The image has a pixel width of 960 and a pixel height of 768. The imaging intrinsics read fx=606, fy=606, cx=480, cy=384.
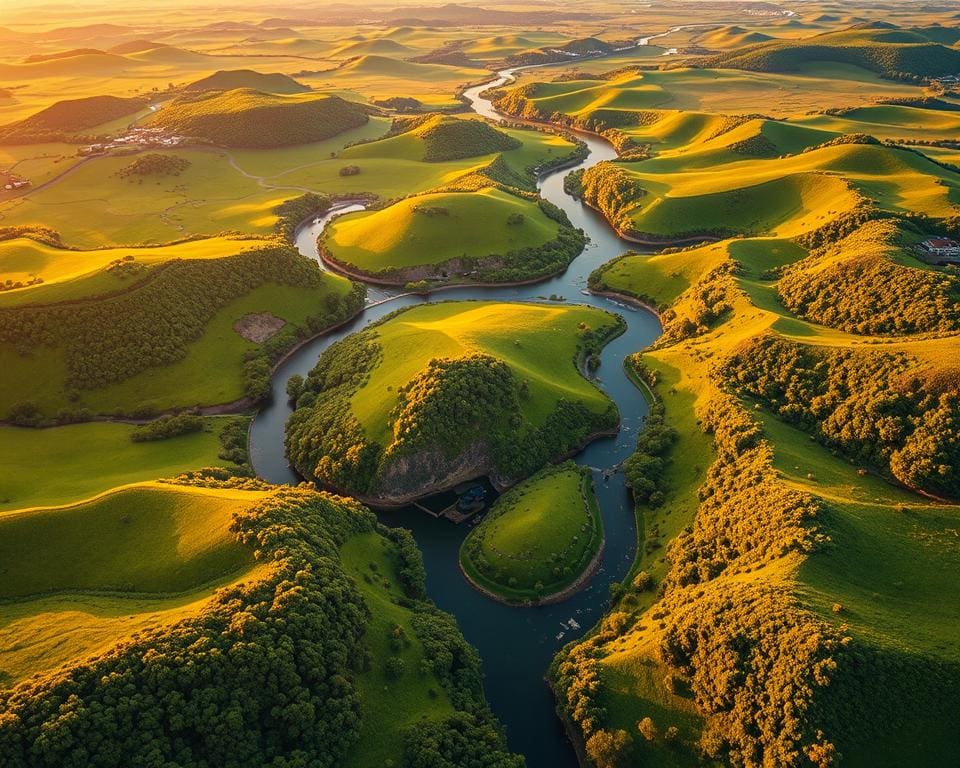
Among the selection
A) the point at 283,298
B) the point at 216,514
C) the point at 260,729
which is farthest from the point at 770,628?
the point at 283,298

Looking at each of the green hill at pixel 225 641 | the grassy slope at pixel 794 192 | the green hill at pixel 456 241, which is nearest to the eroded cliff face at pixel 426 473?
the green hill at pixel 225 641

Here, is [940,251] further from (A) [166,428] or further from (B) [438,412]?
(A) [166,428]

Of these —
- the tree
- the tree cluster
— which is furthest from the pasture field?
the tree

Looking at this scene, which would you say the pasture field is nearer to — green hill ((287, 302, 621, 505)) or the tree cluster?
the tree cluster

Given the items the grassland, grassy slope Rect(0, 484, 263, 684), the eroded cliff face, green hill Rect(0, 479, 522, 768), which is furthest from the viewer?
the eroded cliff face

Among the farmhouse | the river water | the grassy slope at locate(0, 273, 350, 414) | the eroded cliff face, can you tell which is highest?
the farmhouse

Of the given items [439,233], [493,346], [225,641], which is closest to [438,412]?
[493,346]
